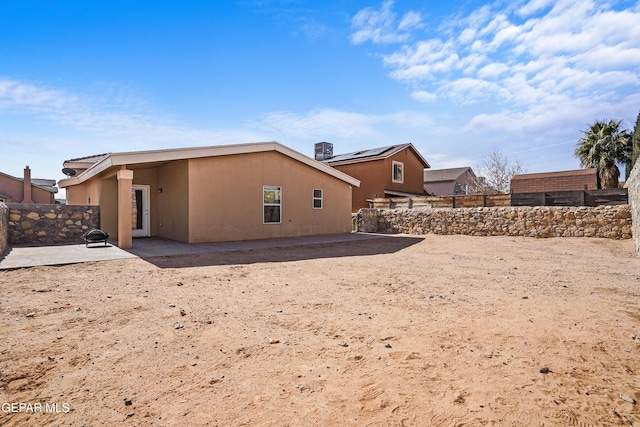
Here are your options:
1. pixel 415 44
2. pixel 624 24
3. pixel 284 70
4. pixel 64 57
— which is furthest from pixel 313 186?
pixel 624 24

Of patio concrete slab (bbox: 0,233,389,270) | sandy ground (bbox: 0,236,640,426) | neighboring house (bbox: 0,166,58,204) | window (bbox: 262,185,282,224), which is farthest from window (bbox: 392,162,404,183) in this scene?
neighboring house (bbox: 0,166,58,204)

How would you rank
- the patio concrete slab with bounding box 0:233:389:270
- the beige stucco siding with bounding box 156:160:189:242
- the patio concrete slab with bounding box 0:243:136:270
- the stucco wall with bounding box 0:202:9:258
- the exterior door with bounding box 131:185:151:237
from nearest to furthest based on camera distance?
the patio concrete slab with bounding box 0:243:136:270 → the patio concrete slab with bounding box 0:233:389:270 → the stucco wall with bounding box 0:202:9:258 → the beige stucco siding with bounding box 156:160:189:242 → the exterior door with bounding box 131:185:151:237

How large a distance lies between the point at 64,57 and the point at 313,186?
9.75 m

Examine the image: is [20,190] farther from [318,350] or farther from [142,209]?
[318,350]

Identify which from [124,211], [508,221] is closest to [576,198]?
[508,221]

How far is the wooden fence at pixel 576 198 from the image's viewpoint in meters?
11.9

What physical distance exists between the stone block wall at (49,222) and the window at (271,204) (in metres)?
6.28

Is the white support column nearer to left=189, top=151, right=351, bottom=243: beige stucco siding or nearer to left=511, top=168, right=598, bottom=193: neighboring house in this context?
left=189, top=151, right=351, bottom=243: beige stucco siding

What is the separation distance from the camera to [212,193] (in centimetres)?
1116

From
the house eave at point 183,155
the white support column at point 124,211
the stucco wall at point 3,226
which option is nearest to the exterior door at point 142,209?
the house eave at point 183,155

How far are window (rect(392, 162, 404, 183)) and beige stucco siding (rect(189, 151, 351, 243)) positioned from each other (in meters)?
9.36

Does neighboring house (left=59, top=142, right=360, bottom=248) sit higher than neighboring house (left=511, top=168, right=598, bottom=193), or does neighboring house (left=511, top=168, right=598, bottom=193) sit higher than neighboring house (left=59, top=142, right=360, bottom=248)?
neighboring house (left=511, top=168, right=598, bottom=193)

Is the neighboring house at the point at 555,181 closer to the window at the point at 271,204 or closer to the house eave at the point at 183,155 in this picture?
the house eave at the point at 183,155

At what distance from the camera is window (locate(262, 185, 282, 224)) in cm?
1264
